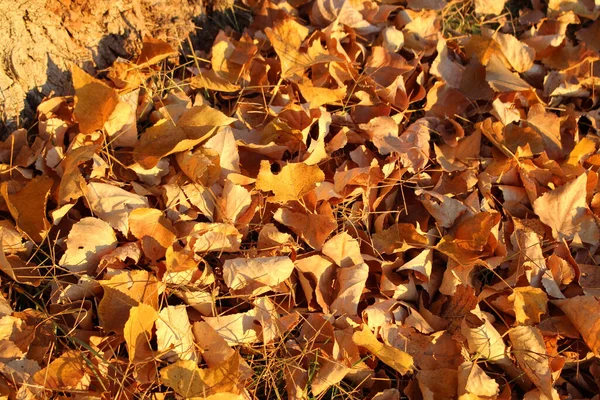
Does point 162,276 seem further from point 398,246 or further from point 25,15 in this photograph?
point 25,15

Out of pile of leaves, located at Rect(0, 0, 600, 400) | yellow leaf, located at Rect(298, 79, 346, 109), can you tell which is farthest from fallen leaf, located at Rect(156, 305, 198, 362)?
yellow leaf, located at Rect(298, 79, 346, 109)

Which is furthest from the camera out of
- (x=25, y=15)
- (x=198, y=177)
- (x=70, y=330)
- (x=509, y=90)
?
(x=509, y=90)

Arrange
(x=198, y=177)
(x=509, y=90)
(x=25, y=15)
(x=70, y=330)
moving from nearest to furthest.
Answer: (x=70, y=330), (x=198, y=177), (x=25, y=15), (x=509, y=90)

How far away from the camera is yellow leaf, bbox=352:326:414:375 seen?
3.88ft

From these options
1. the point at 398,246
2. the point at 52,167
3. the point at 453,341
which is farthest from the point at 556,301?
the point at 52,167

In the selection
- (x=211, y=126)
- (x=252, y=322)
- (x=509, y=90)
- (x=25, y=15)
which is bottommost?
(x=252, y=322)

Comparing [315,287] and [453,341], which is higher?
[315,287]

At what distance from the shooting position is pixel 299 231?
1.32 metres

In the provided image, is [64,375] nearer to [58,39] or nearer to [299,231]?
[299,231]

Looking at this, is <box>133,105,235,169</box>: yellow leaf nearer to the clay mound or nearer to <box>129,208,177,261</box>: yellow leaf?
<box>129,208,177,261</box>: yellow leaf

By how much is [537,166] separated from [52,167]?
3.77 feet

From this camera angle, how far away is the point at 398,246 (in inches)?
53.1

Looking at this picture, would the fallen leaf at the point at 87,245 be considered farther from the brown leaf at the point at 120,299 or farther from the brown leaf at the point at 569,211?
the brown leaf at the point at 569,211

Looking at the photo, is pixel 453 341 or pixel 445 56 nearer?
pixel 453 341
